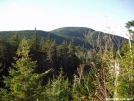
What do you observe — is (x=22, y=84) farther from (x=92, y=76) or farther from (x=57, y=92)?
(x=92, y=76)

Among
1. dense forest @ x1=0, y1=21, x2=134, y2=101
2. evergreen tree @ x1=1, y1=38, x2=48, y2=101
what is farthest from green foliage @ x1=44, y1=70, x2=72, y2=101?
evergreen tree @ x1=1, y1=38, x2=48, y2=101

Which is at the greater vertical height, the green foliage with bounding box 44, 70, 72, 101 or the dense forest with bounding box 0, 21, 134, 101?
the dense forest with bounding box 0, 21, 134, 101

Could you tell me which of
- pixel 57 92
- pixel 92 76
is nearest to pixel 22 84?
pixel 57 92

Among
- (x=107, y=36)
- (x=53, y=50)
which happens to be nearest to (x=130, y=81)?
(x=107, y=36)

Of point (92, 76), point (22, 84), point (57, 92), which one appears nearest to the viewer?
point (22, 84)

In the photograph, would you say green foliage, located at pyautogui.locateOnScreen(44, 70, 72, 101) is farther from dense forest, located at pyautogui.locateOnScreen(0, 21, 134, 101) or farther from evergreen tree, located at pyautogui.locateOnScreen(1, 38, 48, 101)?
evergreen tree, located at pyautogui.locateOnScreen(1, 38, 48, 101)

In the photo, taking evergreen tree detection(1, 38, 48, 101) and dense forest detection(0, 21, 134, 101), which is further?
evergreen tree detection(1, 38, 48, 101)

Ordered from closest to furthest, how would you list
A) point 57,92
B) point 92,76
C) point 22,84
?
1. point 22,84
2. point 57,92
3. point 92,76

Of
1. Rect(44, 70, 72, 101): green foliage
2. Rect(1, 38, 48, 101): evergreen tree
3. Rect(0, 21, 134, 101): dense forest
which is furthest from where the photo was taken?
Rect(44, 70, 72, 101): green foliage

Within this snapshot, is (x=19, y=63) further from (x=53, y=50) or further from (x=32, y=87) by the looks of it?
(x=53, y=50)

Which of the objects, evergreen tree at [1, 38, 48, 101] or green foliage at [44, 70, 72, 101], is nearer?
evergreen tree at [1, 38, 48, 101]

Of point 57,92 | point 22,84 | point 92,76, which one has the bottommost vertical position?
point 57,92

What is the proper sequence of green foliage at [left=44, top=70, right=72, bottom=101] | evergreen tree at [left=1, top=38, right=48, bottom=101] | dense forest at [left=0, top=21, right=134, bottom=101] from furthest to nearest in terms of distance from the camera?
green foliage at [left=44, top=70, right=72, bottom=101] < evergreen tree at [left=1, top=38, right=48, bottom=101] < dense forest at [left=0, top=21, right=134, bottom=101]

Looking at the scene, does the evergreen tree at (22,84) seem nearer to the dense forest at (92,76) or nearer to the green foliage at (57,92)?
the dense forest at (92,76)
